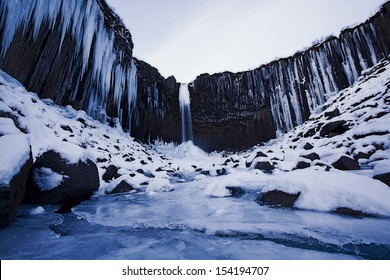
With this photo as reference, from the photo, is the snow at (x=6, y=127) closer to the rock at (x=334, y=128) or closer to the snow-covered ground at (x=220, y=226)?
the snow-covered ground at (x=220, y=226)

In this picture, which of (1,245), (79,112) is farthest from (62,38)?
(1,245)

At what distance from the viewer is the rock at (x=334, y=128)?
1157 centimetres

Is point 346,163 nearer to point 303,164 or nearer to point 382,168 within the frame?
point 303,164

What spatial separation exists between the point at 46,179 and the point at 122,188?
2.15m

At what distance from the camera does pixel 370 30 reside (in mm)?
18922

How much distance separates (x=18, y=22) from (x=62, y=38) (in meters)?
2.44

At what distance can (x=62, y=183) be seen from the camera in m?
4.25

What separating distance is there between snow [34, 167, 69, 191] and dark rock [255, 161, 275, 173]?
7.33 metres

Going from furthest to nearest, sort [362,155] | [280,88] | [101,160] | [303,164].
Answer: [280,88]
[101,160]
[362,155]
[303,164]

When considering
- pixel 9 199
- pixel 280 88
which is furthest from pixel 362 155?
pixel 280 88

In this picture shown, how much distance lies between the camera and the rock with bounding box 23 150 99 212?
4039 mm

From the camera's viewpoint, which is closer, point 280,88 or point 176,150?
point 280,88

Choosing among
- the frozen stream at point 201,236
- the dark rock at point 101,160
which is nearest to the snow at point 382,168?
the frozen stream at point 201,236

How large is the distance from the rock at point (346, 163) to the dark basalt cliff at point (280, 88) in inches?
653
